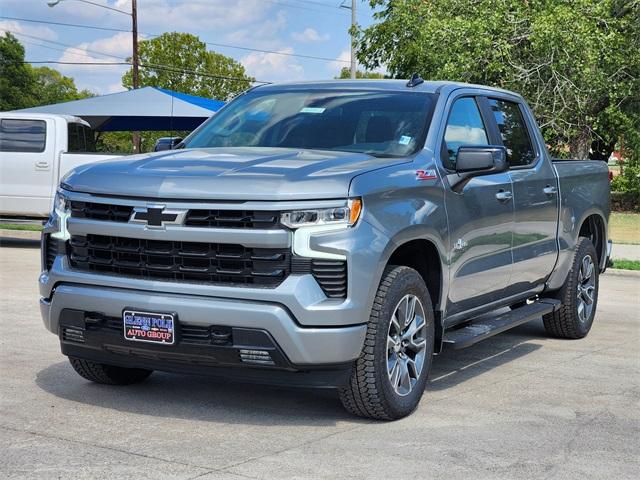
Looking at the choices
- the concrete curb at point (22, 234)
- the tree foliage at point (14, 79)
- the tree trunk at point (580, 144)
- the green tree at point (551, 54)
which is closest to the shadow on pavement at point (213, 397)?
the concrete curb at point (22, 234)

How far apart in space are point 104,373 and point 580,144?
25134mm

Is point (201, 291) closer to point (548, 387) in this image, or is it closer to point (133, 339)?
point (133, 339)

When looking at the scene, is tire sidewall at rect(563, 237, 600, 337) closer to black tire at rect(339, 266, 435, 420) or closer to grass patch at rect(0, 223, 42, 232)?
black tire at rect(339, 266, 435, 420)

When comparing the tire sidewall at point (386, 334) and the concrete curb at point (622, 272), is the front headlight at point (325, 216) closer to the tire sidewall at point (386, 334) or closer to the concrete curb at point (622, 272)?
the tire sidewall at point (386, 334)

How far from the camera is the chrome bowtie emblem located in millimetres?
5422

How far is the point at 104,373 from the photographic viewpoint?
6473 millimetres

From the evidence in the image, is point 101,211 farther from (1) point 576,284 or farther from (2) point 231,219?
(1) point 576,284

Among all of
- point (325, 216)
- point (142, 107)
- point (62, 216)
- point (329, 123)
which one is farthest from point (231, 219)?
point (142, 107)

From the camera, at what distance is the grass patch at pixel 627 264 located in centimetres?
1494

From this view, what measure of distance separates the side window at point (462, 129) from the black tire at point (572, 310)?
1882 mm

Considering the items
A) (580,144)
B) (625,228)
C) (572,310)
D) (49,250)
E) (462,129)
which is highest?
(462,129)

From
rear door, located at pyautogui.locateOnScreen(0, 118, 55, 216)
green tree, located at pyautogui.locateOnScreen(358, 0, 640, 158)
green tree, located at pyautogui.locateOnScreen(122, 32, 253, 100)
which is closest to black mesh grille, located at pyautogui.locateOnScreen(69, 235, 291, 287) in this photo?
rear door, located at pyautogui.locateOnScreen(0, 118, 55, 216)

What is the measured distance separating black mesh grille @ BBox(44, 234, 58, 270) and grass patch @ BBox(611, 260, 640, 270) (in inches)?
417

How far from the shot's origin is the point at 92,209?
5.77 m
